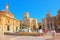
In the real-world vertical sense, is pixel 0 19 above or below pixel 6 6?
below

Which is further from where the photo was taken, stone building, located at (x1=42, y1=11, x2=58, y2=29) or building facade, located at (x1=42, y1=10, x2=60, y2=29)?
stone building, located at (x1=42, y1=11, x2=58, y2=29)

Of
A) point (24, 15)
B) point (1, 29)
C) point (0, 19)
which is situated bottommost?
point (1, 29)

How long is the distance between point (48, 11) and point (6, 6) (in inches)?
912

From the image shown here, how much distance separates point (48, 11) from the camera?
2778 inches

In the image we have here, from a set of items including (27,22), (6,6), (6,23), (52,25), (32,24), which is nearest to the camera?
(6,23)

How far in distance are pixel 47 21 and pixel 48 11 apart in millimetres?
5829

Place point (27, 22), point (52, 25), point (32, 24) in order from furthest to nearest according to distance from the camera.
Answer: point (32, 24)
point (27, 22)
point (52, 25)

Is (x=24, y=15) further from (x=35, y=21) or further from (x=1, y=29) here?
(x=1, y=29)

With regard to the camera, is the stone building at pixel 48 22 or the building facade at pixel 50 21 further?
the stone building at pixel 48 22

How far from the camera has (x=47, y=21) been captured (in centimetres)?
6856

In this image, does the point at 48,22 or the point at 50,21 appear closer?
the point at 50,21

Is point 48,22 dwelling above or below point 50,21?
below

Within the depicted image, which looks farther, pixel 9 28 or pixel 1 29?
pixel 9 28

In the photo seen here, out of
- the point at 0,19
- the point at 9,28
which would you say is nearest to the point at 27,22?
the point at 9,28
